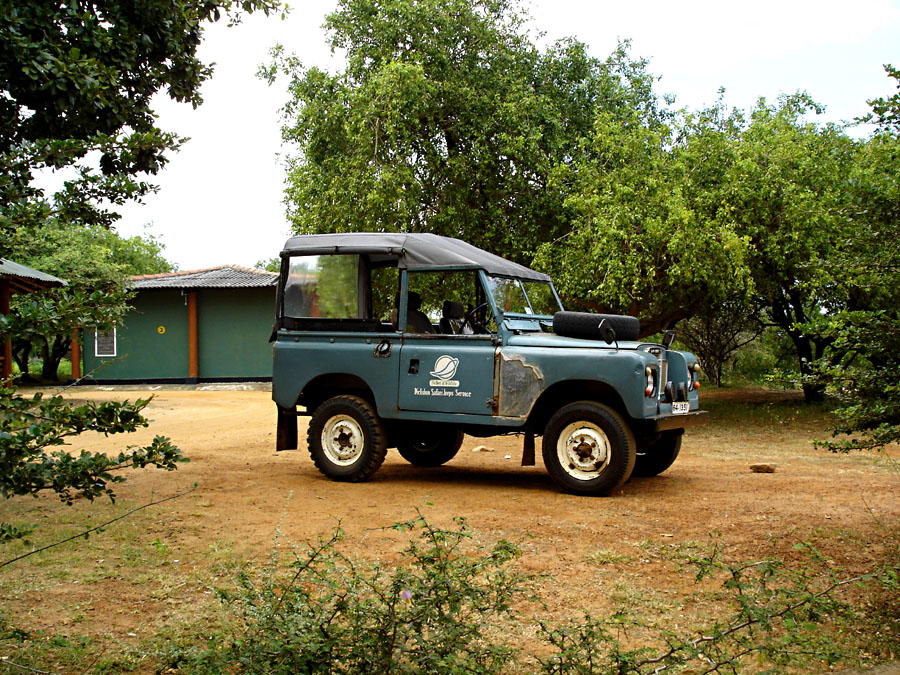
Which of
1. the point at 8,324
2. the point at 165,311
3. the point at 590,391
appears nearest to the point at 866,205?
the point at 590,391

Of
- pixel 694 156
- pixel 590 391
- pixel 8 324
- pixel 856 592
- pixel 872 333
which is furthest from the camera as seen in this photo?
pixel 694 156

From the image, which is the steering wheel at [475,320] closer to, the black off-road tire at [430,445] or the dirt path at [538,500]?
the black off-road tire at [430,445]

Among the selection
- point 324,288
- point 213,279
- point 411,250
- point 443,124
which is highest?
point 443,124

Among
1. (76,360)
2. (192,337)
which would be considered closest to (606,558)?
(192,337)

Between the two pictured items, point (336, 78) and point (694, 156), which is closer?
point (694, 156)

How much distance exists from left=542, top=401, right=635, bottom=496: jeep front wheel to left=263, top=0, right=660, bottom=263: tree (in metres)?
8.49

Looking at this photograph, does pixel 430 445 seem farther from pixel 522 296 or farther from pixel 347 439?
pixel 522 296

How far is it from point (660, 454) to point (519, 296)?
2.25 metres

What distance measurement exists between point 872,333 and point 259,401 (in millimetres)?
17435

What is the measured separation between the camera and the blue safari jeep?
8.05 metres

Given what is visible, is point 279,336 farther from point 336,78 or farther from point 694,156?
point 336,78

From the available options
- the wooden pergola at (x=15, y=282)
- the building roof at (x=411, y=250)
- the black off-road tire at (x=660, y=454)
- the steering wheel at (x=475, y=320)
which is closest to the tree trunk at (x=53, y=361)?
the wooden pergola at (x=15, y=282)

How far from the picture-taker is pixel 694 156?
14.8 meters

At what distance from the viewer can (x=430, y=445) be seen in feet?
33.2
